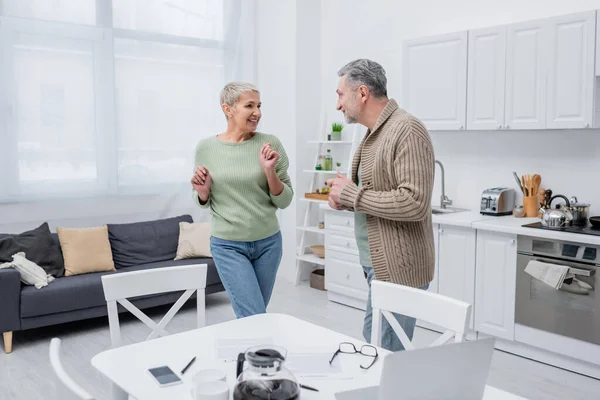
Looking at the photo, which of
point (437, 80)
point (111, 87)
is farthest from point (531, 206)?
point (111, 87)

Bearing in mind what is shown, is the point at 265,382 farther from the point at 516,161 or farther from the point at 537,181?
the point at 516,161

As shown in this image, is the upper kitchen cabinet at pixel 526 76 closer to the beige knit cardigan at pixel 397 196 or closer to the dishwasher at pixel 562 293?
the dishwasher at pixel 562 293

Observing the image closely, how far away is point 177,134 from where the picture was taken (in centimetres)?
561

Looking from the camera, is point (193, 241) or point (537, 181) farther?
point (193, 241)

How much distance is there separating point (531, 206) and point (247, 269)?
2406 mm

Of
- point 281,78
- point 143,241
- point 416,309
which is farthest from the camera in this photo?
point 281,78

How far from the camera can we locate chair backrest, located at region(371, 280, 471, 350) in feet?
6.59

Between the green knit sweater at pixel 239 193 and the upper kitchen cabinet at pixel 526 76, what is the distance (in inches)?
77.1

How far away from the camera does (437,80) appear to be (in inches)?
173

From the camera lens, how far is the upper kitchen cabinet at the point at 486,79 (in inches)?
160

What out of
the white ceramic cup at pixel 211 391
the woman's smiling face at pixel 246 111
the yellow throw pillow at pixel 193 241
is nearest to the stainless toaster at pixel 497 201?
the woman's smiling face at pixel 246 111

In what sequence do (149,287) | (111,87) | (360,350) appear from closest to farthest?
1. (360,350)
2. (149,287)
3. (111,87)

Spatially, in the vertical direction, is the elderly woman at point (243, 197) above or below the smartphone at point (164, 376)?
above

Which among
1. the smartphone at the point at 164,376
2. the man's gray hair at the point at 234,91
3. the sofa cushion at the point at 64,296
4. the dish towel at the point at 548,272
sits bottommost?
the sofa cushion at the point at 64,296
